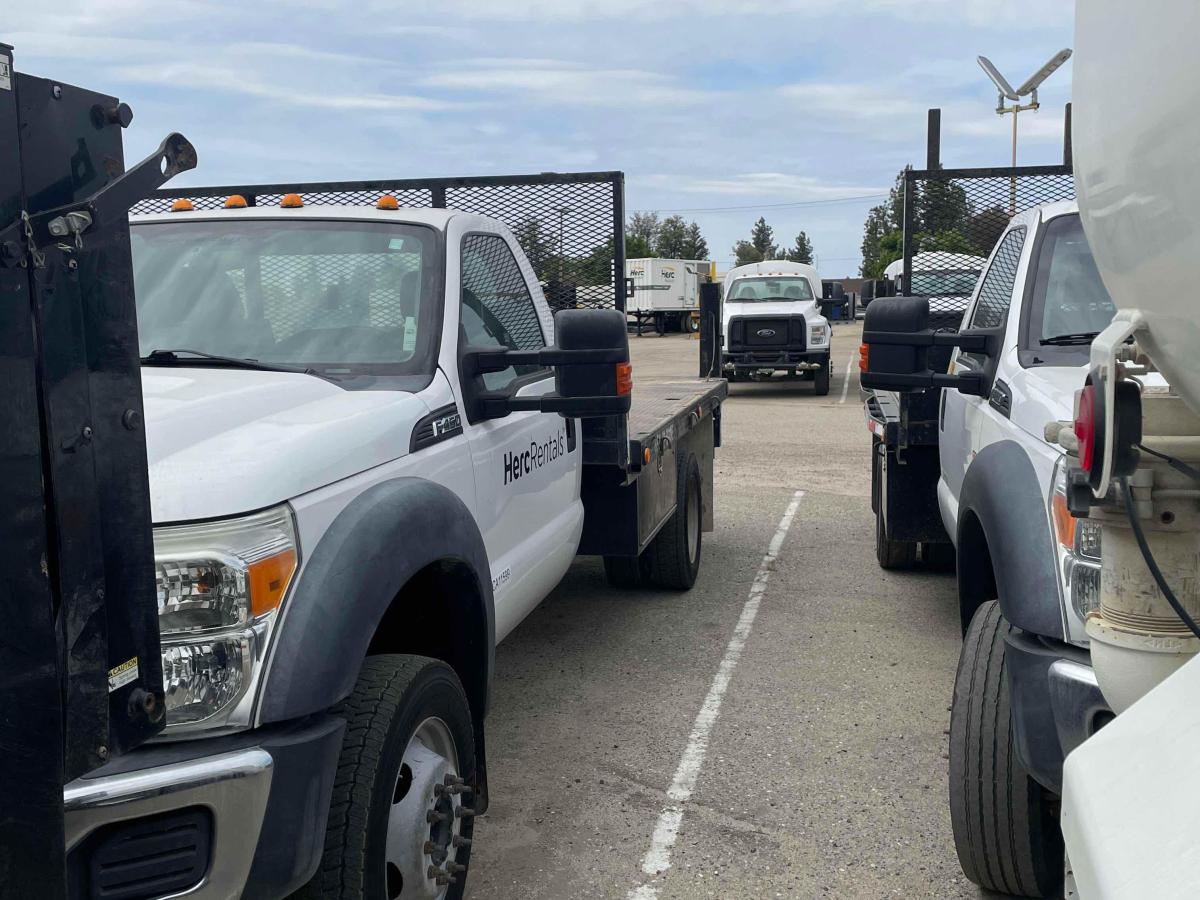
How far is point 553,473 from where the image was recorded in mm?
4590

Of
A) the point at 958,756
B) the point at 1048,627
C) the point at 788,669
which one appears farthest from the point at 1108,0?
the point at 788,669

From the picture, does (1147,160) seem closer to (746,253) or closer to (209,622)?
(209,622)

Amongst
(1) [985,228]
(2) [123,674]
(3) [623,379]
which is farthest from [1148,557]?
(1) [985,228]

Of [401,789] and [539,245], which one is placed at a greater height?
[539,245]

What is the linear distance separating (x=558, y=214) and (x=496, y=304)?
1950 mm

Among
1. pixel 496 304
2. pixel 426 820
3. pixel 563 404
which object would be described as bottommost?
pixel 426 820

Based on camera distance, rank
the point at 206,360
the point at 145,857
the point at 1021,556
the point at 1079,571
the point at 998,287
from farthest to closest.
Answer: the point at 998,287 → the point at 206,360 → the point at 1021,556 → the point at 1079,571 → the point at 145,857

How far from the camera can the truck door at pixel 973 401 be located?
15.2 feet

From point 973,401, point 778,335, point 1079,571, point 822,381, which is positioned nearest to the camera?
point 1079,571

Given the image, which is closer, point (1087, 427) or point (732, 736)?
point (1087, 427)

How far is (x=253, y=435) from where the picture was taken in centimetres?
269

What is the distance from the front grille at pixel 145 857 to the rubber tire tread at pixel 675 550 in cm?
443

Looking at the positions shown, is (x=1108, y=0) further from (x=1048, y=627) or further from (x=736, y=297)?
(x=736, y=297)

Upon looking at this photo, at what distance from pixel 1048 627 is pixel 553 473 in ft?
7.09
